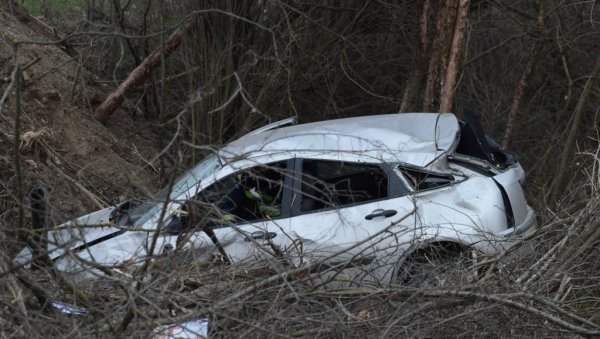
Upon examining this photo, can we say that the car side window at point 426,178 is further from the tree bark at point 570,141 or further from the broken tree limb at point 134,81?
the broken tree limb at point 134,81

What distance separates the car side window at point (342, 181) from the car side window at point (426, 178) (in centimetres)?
20

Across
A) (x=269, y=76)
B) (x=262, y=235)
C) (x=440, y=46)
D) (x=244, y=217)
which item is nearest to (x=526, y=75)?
(x=440, y=46)

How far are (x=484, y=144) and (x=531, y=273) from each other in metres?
1.51

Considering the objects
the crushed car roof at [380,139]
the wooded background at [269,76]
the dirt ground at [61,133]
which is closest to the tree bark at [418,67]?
the wooded background at [269,76]

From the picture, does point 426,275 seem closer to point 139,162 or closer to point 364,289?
point 364,289

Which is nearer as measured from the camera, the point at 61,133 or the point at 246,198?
the point at 246,198

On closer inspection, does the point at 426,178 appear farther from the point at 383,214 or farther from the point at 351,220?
the point at 351,220

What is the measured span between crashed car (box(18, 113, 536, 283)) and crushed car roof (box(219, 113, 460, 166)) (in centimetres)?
1

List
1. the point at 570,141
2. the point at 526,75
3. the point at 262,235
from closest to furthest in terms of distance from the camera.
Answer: the point at 262,235 < the point at 570,141 < the point at 526,75

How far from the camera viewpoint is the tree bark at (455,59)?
10.3 m

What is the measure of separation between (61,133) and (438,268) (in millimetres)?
5399

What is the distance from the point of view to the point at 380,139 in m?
7.17

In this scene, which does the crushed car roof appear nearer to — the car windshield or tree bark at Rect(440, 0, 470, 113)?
the car windshield

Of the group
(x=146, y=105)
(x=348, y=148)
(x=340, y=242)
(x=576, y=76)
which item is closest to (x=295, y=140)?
(x=348, y=148)
